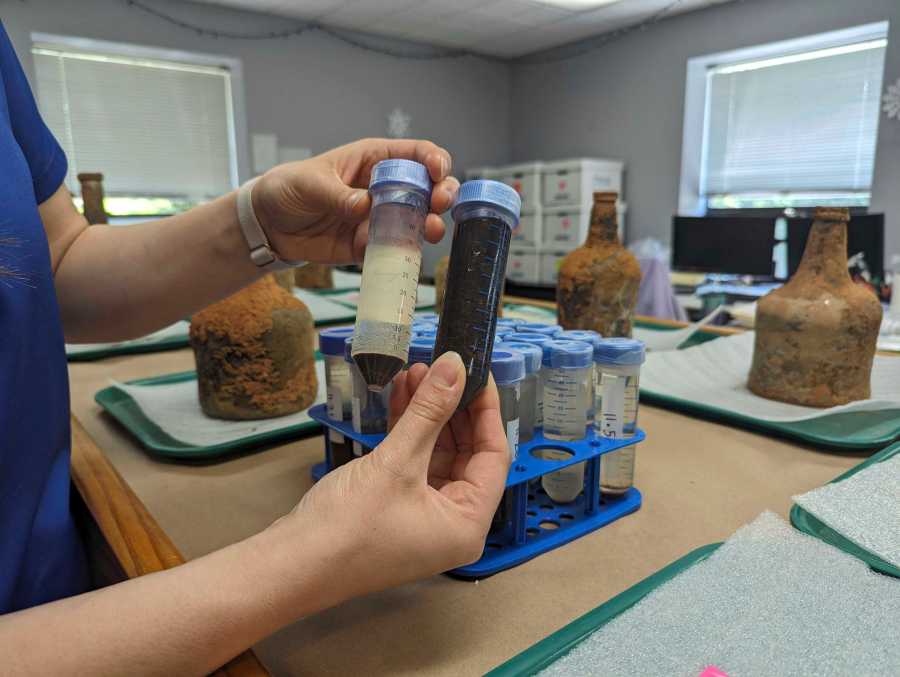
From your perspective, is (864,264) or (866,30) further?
(866,30)

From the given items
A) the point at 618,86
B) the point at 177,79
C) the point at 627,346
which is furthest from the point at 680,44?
the point at 627,346

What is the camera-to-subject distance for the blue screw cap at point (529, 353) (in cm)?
62

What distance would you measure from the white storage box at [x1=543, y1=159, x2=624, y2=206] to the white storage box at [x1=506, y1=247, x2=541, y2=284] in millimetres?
462

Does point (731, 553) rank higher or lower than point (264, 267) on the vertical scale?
lower

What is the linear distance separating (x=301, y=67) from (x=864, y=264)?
160 inches

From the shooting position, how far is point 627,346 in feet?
2.22

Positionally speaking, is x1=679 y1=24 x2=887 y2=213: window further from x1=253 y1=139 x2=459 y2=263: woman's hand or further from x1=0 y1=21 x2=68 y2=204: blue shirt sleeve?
x1=0 y1=21 x2=68 y2=204: blue shirt sleeve

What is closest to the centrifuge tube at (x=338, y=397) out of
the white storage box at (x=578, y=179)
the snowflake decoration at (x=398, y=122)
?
the white storage box at (x=578, y=179)

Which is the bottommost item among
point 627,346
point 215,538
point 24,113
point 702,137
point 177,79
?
point 215,538

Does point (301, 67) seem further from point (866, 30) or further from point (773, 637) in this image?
point (773, 637)

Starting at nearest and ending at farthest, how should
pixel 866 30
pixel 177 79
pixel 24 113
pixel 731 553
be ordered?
1. pixel 731 553
2. pixel 24 113
3. pixel 866 30
4. pixel 177 79

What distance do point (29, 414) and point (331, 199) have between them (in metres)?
0.35

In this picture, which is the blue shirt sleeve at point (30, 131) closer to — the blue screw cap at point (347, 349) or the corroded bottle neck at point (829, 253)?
the blue screw cap at point (347, 349)

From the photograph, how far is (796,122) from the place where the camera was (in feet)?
13.4
